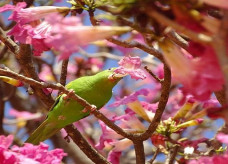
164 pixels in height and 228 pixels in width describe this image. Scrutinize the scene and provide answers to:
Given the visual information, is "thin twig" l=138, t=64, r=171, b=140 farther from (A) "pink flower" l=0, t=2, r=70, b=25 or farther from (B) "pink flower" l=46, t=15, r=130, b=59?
(B) "pink flower" l=46, t=15, r=130, b=59

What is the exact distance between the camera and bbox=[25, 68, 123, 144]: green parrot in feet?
7.59

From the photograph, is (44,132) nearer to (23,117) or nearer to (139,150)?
(139,150)

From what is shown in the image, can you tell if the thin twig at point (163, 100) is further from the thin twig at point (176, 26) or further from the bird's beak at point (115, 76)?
the thin twig at point (176, 26)

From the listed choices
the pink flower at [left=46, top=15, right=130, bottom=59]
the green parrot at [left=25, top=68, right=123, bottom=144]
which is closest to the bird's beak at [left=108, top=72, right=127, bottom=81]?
the green parrot at [left=25, top=68, right=123, bottom=144]

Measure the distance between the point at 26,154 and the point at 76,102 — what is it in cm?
62

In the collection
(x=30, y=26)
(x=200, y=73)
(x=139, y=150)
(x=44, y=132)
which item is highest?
(x=200, y=73)

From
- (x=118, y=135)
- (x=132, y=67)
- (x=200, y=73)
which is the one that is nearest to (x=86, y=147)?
(x=118, y=135)

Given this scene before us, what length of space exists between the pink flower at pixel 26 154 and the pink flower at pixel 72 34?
1.94 ft

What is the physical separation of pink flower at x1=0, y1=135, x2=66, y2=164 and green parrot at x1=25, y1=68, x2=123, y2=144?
0.51 m

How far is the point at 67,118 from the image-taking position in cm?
235

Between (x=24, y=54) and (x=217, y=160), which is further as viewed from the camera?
(x=24, y=54)

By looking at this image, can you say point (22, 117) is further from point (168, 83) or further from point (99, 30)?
point (99, 30)

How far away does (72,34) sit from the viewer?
3.92 ft

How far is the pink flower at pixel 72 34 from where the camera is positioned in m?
1.17
